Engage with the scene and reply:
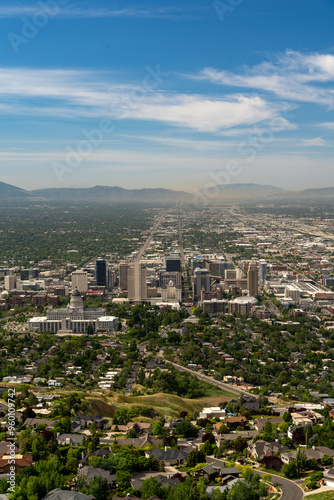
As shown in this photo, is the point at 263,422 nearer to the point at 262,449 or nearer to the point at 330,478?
the point at 262,449

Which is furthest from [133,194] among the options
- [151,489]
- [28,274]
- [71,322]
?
[151,489]

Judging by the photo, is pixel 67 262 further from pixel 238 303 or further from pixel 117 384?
pixel 117 384

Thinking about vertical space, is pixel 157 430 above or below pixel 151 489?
below

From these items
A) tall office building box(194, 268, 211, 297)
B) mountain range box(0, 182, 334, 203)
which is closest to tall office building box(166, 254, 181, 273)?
tall office building box(194, 268, 211, 297)

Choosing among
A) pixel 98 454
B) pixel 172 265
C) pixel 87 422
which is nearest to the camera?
pixel 98 454

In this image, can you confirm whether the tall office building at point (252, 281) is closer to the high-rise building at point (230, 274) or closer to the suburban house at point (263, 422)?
the high-rise building at point (230, 274)

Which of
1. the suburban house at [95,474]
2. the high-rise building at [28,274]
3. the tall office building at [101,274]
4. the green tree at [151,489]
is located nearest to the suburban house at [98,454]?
the suburban house at [95,474]

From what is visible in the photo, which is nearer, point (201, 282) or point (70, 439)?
point (70, 439)
